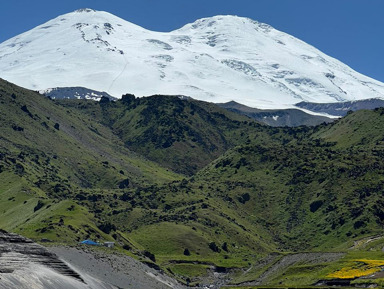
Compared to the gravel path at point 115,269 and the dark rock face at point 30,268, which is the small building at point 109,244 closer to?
the gravel path at point 115,269

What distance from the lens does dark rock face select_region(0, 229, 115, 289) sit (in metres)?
93.6

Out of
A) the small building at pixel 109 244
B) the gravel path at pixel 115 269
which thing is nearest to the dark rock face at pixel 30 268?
the gravel path at pixel 115 269

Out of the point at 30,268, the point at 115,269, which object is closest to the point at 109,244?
the point at 115,269

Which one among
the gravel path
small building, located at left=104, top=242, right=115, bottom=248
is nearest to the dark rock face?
the gravel path

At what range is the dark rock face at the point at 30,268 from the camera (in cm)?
9362

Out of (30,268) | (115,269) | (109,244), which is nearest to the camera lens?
(30,268)

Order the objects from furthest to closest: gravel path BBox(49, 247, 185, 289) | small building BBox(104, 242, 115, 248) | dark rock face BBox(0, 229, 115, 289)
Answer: small building BBox(104, 242, 115, 248), gravel path BBox(49, 247, 185, 289), dark rock face BBox(0, 229, 115, 289)

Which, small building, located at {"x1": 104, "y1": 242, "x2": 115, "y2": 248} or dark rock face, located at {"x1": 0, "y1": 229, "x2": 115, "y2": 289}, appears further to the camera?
small building, located at {"x1": 104, "y1": 242, "x2": 115, "y2": 248}

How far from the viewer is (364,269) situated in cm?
15550

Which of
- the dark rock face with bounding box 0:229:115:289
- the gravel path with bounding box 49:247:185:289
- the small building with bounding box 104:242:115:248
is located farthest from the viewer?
the small building with bounding box 104:242:115:248

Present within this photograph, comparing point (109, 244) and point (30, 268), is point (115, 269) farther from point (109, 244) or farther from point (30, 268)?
point (30, 268)

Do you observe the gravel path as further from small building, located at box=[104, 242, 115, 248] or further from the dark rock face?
the dark rock face

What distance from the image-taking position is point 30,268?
99625 mm

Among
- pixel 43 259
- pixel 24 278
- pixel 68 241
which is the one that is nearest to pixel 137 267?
pixel 68 241
